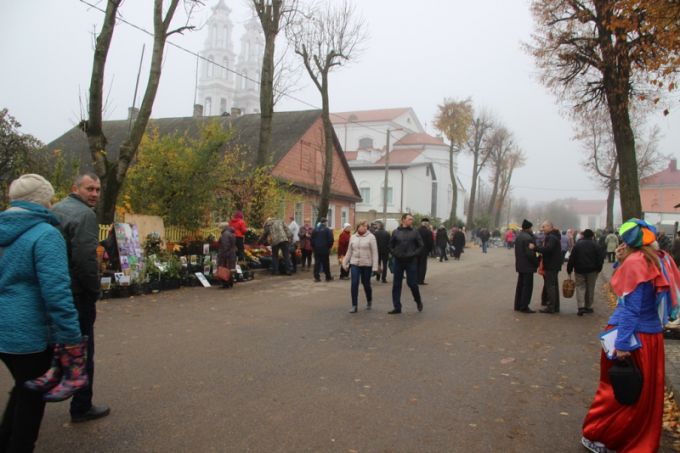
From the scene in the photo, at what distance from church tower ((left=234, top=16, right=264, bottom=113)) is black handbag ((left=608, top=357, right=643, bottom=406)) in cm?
9909

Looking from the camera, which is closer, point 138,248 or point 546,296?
point 546,296

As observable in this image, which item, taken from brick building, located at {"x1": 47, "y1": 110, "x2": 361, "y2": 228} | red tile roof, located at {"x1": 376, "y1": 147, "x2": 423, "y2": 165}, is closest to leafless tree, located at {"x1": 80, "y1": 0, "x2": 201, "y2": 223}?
brick building, located at {"x1": 47, "y1": 110, "x2": 361, "y2": 228}

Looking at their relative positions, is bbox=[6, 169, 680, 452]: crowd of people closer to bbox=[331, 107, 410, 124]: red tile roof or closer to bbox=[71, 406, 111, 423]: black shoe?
bbox=[71, 406, 111, 423]: black shoe

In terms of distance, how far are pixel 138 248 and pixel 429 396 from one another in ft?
31.1

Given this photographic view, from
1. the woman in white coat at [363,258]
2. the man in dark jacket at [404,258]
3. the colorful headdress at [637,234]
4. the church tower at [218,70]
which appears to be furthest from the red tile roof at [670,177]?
the colorful headdress at [637,234]

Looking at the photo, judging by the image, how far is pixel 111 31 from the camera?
41.9 ft

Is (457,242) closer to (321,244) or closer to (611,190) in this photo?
(321,244)

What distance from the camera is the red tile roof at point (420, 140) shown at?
65500 millimetres

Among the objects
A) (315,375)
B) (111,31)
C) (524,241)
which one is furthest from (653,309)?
(111,31)

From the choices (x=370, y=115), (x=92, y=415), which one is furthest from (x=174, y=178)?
(x=370, y=115)

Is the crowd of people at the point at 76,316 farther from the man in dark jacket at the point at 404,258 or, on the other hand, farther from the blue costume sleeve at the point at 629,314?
the man in dark jacket at the point at 404,258

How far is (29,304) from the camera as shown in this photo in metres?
3.32

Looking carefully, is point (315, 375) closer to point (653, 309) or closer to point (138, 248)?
point (653, 309)

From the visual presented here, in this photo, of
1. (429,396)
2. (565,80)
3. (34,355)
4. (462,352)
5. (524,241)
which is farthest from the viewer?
(565,80)
